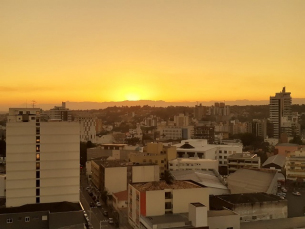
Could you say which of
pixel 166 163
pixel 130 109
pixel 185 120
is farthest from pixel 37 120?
pixel 130 109

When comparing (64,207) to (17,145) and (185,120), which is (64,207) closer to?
(17,145)

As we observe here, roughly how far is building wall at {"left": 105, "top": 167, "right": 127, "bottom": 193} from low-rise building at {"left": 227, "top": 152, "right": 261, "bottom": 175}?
813 centimetres

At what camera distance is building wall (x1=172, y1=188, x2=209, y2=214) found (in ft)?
38.8

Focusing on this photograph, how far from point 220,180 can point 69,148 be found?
8233mm

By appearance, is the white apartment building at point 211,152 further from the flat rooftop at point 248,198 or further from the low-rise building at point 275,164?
the flat rooftop at point 248,198

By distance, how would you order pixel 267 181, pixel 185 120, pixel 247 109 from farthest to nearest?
pixel 247 109, pixel 185 120, pixel 267 181

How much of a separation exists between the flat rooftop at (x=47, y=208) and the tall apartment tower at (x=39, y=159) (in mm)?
569

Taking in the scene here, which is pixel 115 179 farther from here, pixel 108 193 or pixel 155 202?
pixel 155 202

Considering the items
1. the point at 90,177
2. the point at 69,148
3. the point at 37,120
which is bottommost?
the point at 90,177

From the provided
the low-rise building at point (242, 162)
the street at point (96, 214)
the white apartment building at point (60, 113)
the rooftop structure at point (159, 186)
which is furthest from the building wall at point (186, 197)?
the white apartment building at point (60, 113)

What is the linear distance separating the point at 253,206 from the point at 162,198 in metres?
3.37

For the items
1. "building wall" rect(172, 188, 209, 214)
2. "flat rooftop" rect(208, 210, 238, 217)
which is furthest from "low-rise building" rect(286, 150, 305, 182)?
"building wall" rect(172, 188, 209, 214)

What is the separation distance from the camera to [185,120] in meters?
58.6

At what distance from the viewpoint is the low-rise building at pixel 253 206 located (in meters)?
12.6
